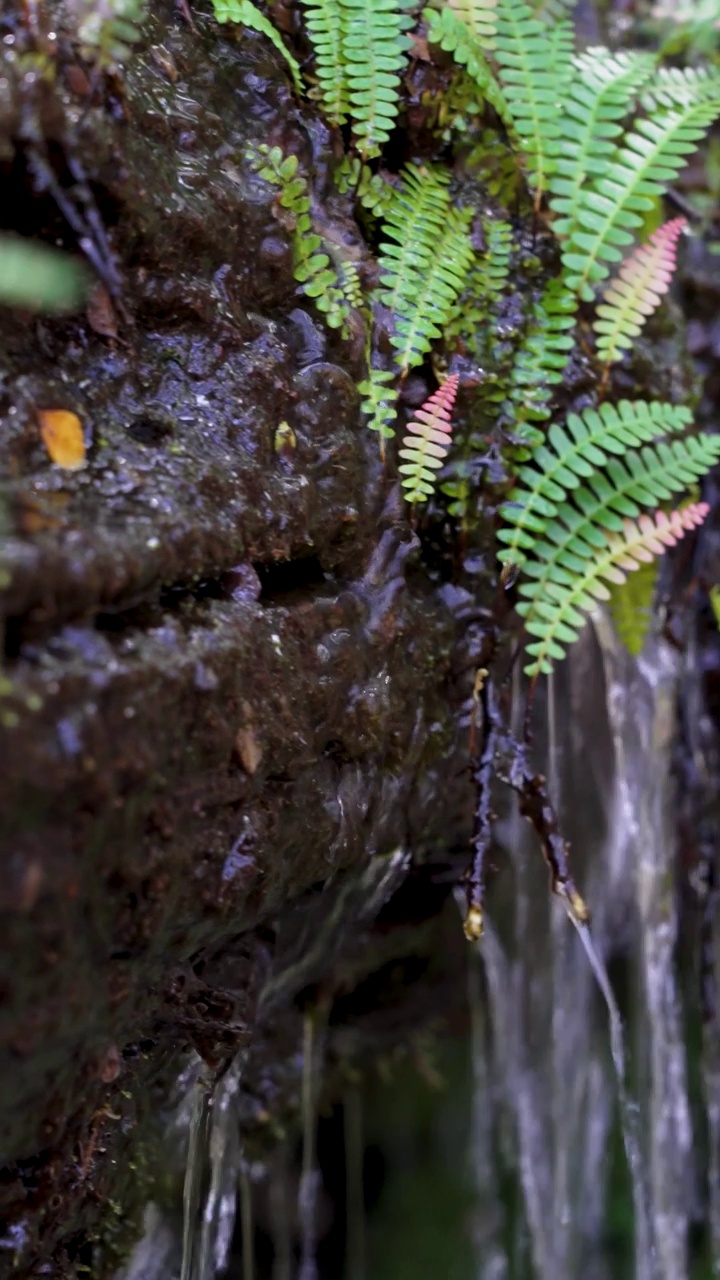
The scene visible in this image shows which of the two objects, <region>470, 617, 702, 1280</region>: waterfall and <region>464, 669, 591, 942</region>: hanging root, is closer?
<region>464, 669, 591, 942</region>: hanging root

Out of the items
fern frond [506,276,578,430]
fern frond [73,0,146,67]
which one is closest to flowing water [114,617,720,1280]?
fern frond [506,276,578,430]

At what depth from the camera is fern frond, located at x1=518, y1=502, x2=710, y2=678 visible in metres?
2.25

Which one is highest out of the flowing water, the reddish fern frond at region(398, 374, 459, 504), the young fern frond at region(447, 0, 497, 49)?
the young fern frond at region(447, 0, 497, 49)

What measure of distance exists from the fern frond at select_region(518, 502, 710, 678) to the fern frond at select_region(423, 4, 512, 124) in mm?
1013

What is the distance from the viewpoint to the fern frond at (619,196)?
7.75 feet

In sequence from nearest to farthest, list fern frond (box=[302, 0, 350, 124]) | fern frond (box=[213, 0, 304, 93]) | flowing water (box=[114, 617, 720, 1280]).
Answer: fern frond (box=[213, 0, 304, 93]) → fern frond (box=[302, 0, 350, 124]) → flowing water (box=[114, 617, 720, 1280])

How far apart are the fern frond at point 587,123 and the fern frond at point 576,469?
1.60 ft

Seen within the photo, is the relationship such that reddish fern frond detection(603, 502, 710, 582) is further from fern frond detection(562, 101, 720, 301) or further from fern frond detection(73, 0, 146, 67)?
fern frond detection(73, 0, 146, 67)

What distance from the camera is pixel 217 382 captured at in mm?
1851

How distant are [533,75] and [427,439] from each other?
38.5 inches

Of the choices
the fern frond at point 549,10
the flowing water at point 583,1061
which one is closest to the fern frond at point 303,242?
the fern frond at point 549,10

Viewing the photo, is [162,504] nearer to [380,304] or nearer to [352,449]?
[352,449]

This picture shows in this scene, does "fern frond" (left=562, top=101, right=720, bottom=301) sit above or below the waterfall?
above

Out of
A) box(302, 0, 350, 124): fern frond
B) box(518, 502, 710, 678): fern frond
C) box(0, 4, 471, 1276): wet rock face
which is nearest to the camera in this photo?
box(0, 4, 471, 1276): wet rock face
